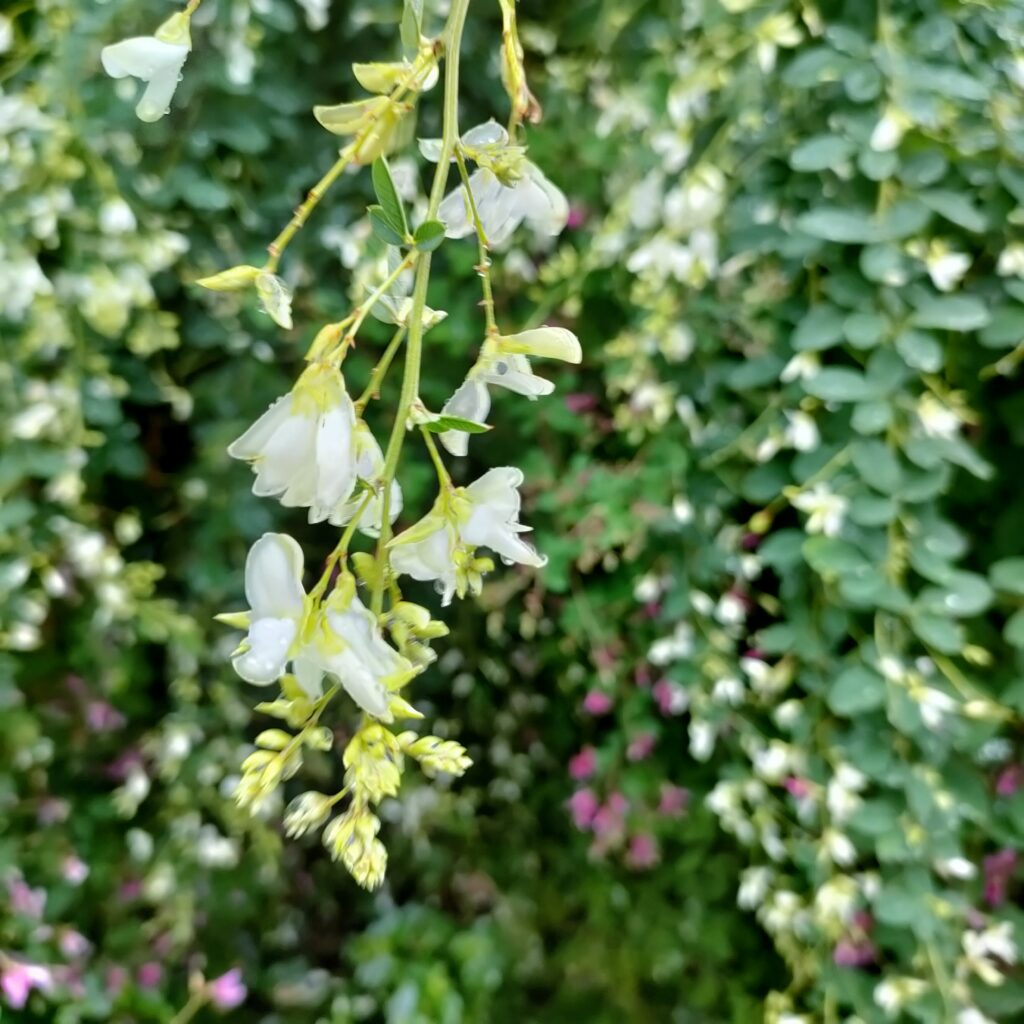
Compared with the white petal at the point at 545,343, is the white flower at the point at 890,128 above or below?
below

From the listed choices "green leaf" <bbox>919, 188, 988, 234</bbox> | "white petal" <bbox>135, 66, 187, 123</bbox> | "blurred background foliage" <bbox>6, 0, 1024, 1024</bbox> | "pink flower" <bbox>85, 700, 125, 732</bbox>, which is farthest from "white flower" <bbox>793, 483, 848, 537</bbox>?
"pink flower" <bbox>85, 700, 125, 732</bbox>

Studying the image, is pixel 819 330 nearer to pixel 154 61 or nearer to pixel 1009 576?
pixel 1009 576

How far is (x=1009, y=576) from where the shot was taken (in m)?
0.75

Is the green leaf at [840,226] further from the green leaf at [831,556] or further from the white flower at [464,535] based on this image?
the white flower at [464,535]

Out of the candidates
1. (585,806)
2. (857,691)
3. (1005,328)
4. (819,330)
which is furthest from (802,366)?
(585,806)

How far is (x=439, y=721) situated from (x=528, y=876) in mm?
272

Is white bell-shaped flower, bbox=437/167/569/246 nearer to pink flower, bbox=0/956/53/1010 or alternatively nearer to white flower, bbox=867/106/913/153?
white flower, bbox=867/106/913/153

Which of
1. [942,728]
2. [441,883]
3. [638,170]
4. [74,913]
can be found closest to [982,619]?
[942,728]

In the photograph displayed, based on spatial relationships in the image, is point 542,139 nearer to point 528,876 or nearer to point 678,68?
point 678,68

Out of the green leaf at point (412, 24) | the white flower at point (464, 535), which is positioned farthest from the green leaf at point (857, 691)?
the green leaf at point (412, 24)

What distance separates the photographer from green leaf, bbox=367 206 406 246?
30 cm

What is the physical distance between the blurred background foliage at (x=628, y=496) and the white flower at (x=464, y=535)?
47 cm

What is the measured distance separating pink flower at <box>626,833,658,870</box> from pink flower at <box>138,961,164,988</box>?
0.57 meters

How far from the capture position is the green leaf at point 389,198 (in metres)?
0.30
